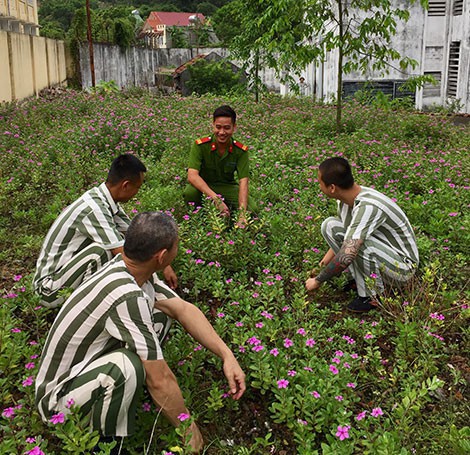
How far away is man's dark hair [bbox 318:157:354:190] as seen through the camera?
3738 millimetres

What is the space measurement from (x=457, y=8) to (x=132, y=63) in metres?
17.4

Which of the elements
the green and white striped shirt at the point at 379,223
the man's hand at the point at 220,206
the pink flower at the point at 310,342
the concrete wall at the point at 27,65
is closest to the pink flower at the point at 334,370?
the pink flower at the point at 310,342

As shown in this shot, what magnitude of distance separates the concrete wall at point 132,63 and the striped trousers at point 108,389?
21243 mm

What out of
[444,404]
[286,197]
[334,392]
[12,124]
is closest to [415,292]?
[444,404]

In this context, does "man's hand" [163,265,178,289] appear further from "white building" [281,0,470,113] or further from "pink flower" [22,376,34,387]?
"white building" [281,0,470,113]

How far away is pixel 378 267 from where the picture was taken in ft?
12.4

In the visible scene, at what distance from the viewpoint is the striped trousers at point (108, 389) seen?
7.68ft

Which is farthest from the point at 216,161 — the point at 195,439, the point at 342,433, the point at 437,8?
the point at 437,8

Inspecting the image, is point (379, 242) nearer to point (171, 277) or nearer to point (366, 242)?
point (366, 242)

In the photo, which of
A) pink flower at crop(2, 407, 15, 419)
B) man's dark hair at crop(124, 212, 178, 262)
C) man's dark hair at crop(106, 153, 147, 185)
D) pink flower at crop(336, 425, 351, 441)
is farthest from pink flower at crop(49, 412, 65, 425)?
man's dark hair at crop(106, 153, 147, 185)

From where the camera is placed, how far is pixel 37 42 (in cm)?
1822

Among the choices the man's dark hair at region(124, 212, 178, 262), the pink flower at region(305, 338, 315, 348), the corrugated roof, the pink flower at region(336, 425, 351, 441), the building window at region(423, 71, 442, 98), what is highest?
the corrugated roof

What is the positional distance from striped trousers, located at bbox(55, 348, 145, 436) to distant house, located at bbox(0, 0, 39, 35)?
1680 centimetres

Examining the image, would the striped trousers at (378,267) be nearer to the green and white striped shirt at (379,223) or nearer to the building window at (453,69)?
the green and white striped shirt at (379,223)
